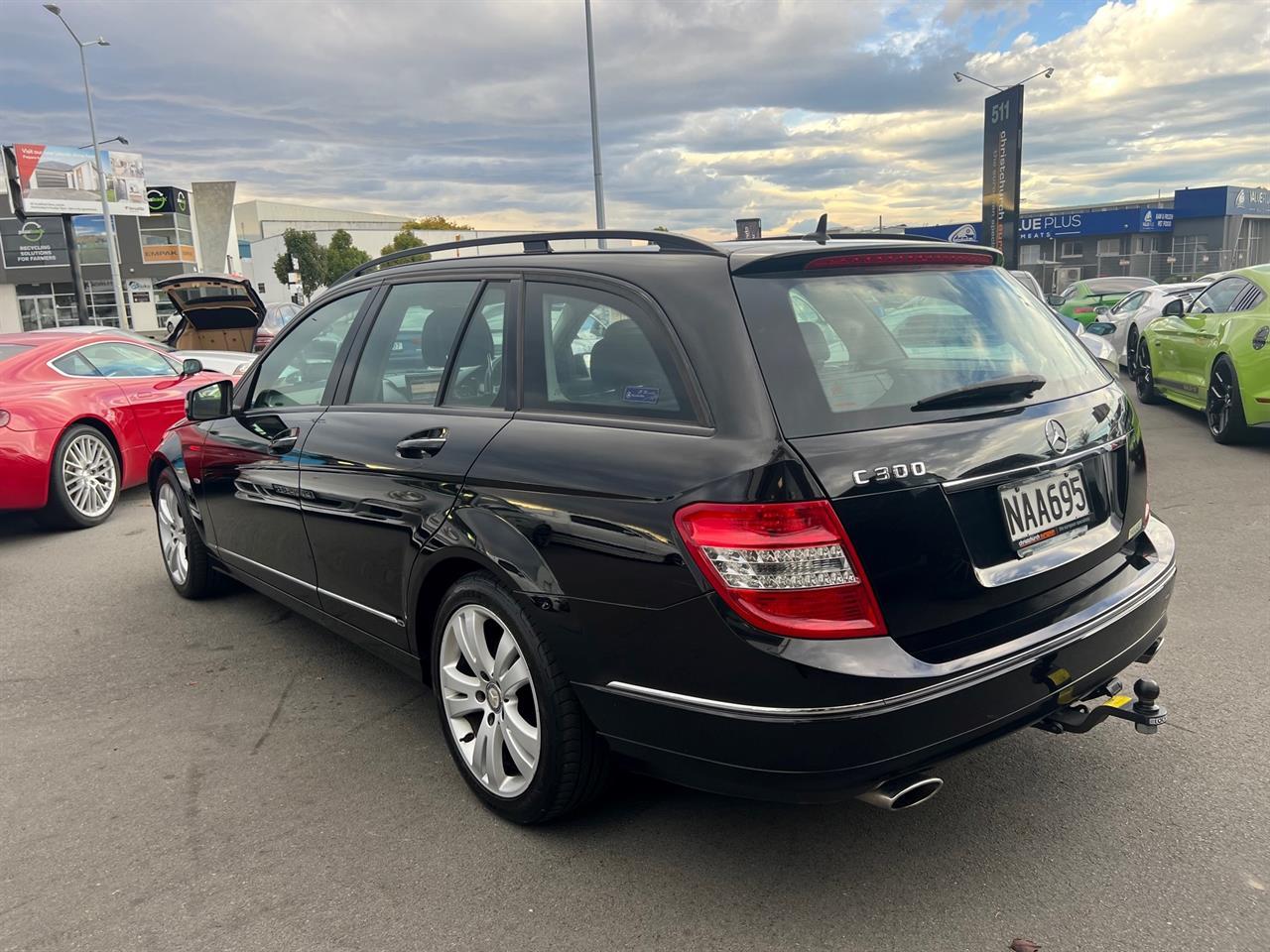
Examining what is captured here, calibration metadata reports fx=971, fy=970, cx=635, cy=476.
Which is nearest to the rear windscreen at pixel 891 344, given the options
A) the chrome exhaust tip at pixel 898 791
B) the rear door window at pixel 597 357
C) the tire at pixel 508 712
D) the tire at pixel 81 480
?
the rear door window at pixel 597 357

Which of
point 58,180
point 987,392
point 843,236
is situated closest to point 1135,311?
point 843,236

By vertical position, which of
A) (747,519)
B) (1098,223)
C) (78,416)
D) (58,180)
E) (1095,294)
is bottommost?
(1095,294)

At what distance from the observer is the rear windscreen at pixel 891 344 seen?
2424 mm

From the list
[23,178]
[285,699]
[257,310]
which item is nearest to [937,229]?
[23,178]

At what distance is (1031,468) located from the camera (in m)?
2.56

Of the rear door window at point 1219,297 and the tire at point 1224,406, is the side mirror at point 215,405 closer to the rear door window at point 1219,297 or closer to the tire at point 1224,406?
the tire at point 1224,406

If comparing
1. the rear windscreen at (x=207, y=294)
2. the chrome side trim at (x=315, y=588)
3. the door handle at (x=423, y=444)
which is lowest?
the chrome side trim at (x=315, y=588)

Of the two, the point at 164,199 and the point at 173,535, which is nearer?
the point at 173,535

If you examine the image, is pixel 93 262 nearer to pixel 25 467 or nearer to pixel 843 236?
pixel 25 467

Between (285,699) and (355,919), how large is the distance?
1.63 m

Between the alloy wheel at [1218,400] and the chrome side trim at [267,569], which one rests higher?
Result: the chrome side trim at [267,569]

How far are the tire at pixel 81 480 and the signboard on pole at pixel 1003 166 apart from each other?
30923 mm

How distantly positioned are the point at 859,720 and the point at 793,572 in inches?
14.5

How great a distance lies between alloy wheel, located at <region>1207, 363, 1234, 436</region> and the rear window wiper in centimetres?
674
